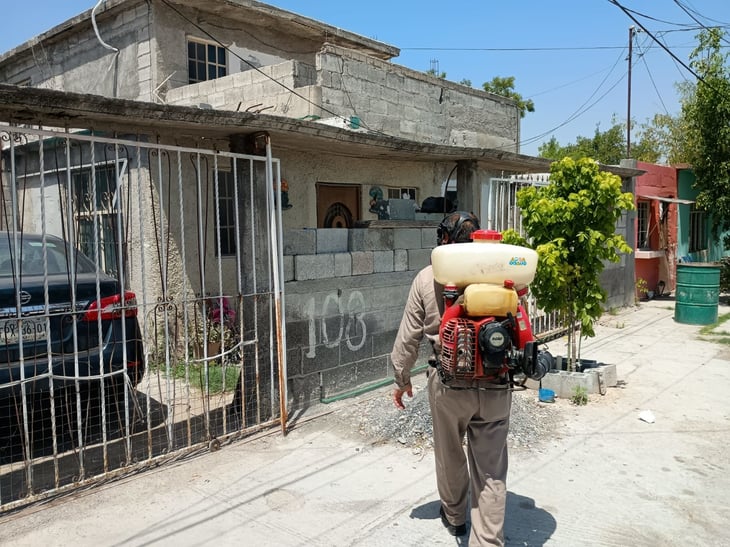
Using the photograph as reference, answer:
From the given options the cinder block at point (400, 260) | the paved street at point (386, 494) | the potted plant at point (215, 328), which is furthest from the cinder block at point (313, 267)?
the potted plant at point (215, 328)

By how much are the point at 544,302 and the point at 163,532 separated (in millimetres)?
4297

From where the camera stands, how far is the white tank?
2.97 m

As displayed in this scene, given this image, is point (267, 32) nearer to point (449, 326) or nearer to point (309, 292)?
point (309, 292)

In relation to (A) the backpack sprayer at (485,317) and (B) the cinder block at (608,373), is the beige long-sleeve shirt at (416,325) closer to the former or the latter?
(A) the backpack sprayer at (485,317)

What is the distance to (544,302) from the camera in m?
6.30

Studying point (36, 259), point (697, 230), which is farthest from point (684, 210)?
point (36, 259)

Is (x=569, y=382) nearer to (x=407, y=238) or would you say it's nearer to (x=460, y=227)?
(x=407, y=238)

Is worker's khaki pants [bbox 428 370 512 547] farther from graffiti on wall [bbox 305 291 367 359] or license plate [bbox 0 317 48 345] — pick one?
license plate [bbox 0 317 48 345]

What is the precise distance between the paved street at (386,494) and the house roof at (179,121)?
2.36 meters

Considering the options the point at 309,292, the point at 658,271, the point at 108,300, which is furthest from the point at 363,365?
the point at 658,271

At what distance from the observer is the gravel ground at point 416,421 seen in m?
4.80

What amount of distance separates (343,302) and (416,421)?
1.47m

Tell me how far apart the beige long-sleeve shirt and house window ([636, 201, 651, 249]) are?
11761 millimetres

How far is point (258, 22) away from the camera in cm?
1167
